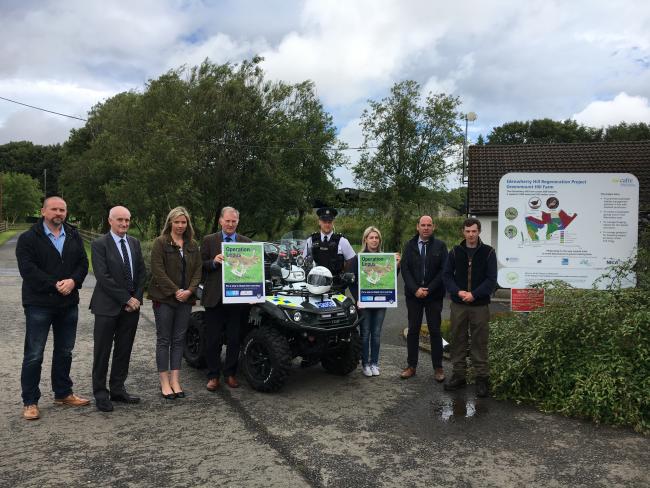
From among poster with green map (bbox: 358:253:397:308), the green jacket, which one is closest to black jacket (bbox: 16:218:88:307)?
the green jacket

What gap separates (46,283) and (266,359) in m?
2.34

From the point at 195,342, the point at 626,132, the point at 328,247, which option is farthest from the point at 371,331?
the point at 626,132

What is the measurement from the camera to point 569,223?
24.5 ft

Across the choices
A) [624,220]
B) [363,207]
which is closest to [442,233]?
[363,207]

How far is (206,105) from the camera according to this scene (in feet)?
69.2

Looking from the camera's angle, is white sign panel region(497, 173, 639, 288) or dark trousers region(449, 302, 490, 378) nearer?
dark trousers region(449, 302, 490, 378)

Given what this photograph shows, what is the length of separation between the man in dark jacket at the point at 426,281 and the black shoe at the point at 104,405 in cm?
337

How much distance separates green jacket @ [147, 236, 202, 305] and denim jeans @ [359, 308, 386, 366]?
216cm

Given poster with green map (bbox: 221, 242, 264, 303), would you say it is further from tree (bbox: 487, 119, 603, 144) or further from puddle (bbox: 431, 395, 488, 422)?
tree (bbox: 487, 119, 603, 144)

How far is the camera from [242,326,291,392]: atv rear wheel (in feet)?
18.8

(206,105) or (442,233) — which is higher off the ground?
(206,105)

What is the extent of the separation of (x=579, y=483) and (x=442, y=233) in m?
33.4

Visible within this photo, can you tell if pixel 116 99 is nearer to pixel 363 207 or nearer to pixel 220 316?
pixel 363 207

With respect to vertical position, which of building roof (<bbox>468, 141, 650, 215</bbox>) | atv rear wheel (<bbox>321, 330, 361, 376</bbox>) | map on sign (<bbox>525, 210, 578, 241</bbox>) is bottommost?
atv rear wheel (<bbox>321, 330, 361, 376</bbox>)
